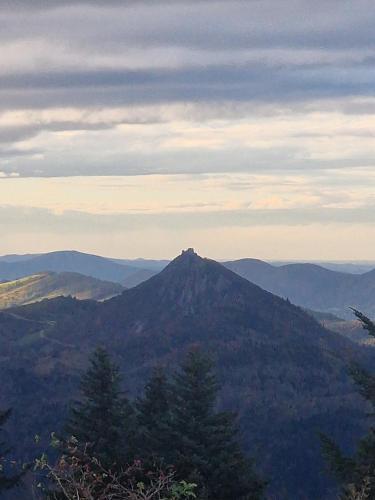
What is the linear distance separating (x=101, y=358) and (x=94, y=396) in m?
3.02

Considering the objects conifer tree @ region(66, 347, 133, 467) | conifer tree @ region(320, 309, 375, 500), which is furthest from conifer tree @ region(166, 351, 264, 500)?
conifer tree @ region(320, 309, 375, 500)

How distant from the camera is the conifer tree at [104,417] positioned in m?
53.9

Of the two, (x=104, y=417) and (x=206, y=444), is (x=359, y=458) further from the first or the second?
(x=104, y=417)

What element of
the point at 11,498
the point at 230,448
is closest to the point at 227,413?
the point at 230,448

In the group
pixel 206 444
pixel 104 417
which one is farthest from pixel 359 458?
pixel 104 417

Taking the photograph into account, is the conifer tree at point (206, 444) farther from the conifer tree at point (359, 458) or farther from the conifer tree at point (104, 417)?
the conifer tree at point (359, 458)

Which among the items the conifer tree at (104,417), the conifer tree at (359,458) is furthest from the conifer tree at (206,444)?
the conifer tree at (359,458)

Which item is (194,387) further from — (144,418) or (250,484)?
(144,418)

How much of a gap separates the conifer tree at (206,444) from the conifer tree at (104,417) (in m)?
3.06

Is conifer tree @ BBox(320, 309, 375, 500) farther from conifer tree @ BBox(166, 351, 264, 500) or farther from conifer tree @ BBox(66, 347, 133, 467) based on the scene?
conifer tree @ BBox(66, 347, 133, 467)

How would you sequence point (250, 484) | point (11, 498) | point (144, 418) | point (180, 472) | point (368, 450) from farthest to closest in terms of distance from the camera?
1. point (11, 498)
2. point (144, 418)
3. point (250, 484)
4. point (180, 472)
5. point (368, 450)

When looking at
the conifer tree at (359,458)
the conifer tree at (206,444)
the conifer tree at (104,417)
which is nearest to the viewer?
the conifer tree at (359,458)

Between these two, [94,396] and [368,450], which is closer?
[368,450]

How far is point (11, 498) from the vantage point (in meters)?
161
